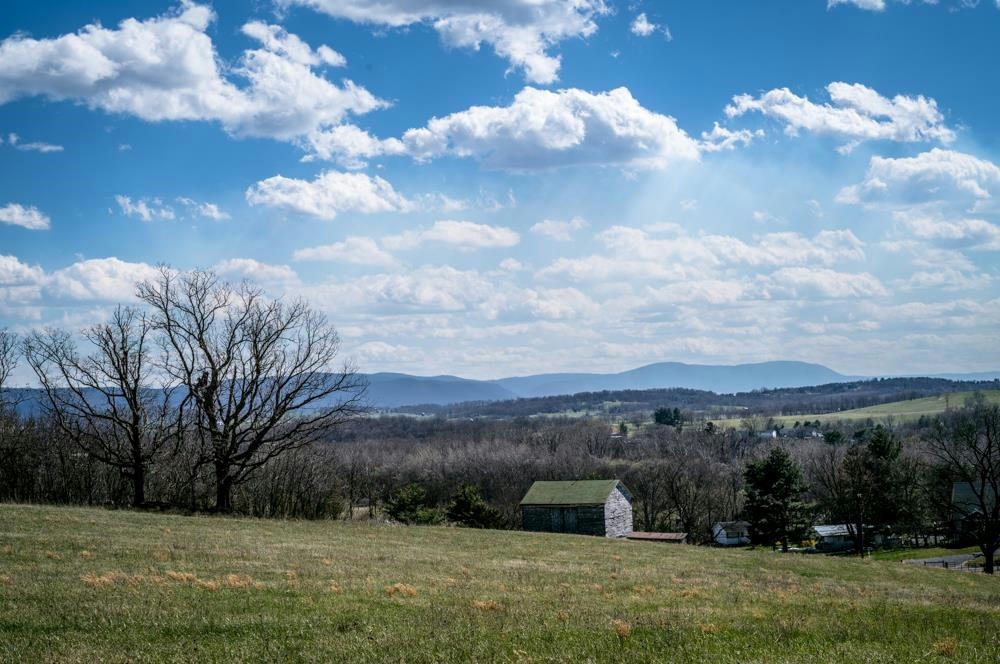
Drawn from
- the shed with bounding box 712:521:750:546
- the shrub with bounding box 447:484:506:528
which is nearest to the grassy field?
the shrub with bounding box 447:484:506:528

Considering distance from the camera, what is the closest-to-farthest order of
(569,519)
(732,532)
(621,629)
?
(621,629) → (569,519) → (732,532)

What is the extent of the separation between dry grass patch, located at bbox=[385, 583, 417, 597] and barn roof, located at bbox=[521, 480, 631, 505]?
175 feet

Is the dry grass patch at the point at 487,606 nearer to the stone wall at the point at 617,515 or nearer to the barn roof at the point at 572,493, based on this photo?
the barn roof at the point at 572,493

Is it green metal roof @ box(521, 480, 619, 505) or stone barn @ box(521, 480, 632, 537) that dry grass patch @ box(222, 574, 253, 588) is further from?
green metal roof @ box(521, 480, 619, 505)

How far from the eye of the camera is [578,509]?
67.4 metres

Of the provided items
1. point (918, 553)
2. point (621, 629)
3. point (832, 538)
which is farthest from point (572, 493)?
point (621, 629)

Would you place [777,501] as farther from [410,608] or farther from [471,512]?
[410,608]

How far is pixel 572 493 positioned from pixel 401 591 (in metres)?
55.9

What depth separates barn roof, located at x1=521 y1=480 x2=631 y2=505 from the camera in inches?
2650

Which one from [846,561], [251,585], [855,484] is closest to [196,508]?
[251,585]

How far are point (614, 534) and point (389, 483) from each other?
47.5 meters

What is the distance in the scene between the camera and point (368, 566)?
19.2 meters

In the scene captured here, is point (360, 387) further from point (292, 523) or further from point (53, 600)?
point (53, 600)

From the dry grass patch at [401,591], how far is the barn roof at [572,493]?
53372 millimetres
